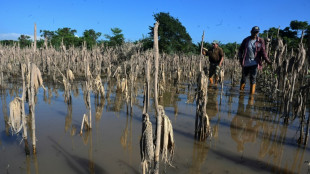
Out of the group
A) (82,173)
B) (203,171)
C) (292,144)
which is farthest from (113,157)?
(292,144)

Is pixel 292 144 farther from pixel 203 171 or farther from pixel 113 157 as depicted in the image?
pixel 113 157

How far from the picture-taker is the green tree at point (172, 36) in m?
22.0

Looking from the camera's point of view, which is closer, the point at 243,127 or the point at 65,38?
the point at 243,127

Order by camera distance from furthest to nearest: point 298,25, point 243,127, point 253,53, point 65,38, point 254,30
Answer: point 65,38 → point 298,25 → point 253,53 → point 254,30 → point 243,127

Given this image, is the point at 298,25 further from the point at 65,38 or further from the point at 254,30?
the point at 65,38

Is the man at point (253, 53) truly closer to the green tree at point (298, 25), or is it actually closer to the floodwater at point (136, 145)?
the floodwater at point (136, 145)

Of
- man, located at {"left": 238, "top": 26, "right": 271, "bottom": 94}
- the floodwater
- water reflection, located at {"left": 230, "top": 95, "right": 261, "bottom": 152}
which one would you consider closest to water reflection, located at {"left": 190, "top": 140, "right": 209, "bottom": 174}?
the floodwater

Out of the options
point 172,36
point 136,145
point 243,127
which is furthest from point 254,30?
point 172,36

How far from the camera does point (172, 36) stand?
22.8 meters

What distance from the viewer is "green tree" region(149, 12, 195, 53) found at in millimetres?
22009

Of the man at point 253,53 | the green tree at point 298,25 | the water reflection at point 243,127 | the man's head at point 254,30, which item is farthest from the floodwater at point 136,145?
the green tree at point 298,25

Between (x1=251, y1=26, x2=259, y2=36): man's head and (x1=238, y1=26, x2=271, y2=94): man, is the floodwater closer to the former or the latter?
(x1=238, y1=26, x2=271, y2=94): man

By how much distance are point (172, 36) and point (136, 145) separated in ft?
69.9

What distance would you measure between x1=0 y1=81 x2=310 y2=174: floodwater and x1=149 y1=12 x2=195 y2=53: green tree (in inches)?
708
